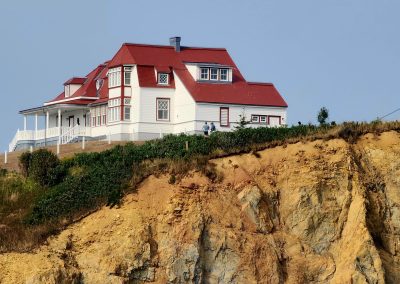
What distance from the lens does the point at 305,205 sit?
69.1m

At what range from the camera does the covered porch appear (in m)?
98.8

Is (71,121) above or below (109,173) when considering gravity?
above

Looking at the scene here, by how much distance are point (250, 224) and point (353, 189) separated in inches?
210

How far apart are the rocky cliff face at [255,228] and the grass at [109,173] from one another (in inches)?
22.6

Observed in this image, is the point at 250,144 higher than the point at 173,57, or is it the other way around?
the point at 173,57

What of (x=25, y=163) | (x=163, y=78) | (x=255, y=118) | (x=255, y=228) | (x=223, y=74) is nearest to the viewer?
(x=255, y=228)

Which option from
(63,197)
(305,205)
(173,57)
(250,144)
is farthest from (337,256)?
(173,57)

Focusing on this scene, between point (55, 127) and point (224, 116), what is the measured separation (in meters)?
12.7

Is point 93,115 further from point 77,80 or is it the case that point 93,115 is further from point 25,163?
point 25,163

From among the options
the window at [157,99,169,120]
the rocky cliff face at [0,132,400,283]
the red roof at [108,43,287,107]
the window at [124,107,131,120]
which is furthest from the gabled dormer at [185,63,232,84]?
the rocky cliff face at [0,132,400,283]

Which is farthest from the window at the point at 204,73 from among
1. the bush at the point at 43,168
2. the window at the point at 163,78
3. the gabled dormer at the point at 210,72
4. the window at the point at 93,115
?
the bush at the point at 43,168

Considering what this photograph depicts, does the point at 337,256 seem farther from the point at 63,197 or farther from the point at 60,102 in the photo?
the point at 60,102

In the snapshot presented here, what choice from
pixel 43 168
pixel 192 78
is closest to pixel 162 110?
pixel 192 78

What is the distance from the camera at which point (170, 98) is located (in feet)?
316
